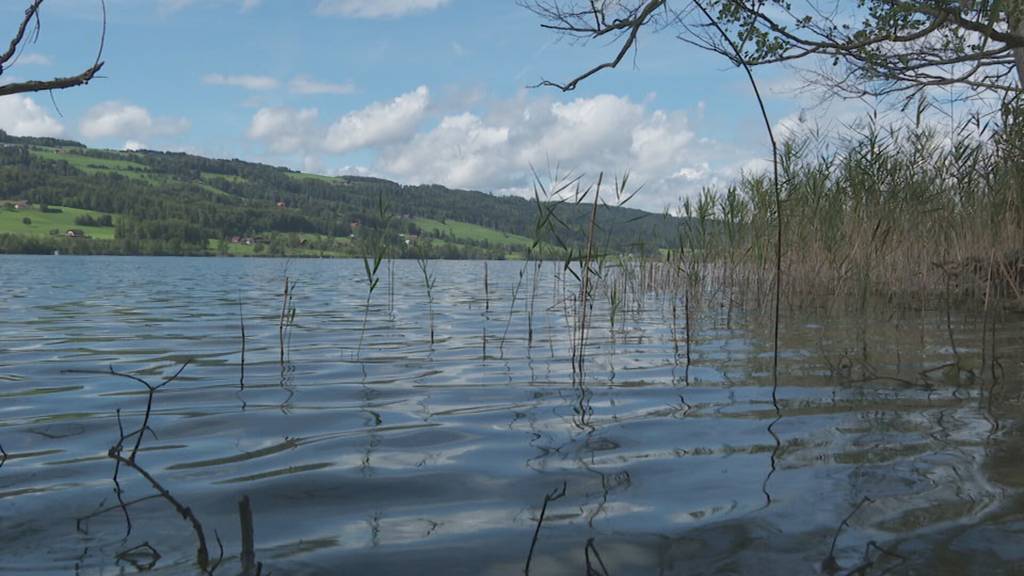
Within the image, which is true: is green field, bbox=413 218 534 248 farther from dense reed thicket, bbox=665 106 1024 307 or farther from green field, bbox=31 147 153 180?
green field, bbox=31 147 153 180

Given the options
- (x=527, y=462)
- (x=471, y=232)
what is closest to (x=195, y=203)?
(x=471, y=232)

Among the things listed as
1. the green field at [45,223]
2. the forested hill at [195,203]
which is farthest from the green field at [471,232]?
the green field at [45,223]

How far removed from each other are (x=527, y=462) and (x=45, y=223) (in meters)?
71.8

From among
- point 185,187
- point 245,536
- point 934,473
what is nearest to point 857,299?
point 934,473

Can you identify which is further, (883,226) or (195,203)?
(195,203)

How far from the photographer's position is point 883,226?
9242 millimetres

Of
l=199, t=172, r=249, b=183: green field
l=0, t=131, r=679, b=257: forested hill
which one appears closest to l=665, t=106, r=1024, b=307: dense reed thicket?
l=0, t=131, r=679, b=257: forested hill

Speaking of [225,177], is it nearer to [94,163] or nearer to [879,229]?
[94,163]

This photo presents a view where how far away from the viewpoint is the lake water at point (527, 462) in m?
1.79

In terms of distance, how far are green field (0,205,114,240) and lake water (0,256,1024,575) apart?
63.3 meters

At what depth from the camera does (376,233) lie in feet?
21.8

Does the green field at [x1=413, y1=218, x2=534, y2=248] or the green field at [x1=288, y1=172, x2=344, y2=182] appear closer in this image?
the green field at [x1=413, y1=218, x2=534, y2=248]

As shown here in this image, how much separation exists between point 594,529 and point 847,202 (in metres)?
9.24

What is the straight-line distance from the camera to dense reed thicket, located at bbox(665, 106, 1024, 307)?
8547 millimetres
